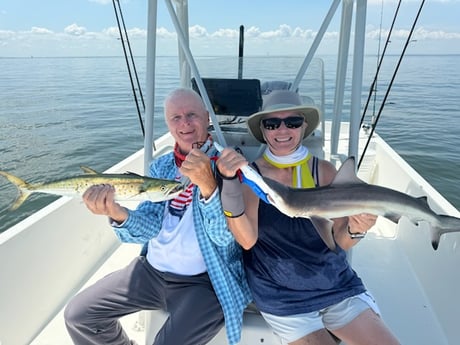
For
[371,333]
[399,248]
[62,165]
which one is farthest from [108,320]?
[62,165]

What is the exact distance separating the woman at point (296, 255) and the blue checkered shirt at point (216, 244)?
0.08 meters

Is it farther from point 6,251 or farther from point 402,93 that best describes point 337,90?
point 402,93

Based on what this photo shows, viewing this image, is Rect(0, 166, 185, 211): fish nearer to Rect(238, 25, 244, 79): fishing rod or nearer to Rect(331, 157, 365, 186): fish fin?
Rect(331, 157, 365, 186): fish fin

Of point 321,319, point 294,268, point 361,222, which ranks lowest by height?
point 321,319

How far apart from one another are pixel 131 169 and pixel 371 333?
11.5ft

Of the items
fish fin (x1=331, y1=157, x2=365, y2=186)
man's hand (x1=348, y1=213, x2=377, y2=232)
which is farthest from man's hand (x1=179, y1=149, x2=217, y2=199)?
man's hand (x1=348, y1=213, x2=377, y2=232)

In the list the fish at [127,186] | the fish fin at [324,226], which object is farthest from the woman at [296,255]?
the fish at [127,186]

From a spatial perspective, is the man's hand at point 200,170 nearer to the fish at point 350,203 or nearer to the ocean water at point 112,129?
the fish at point 350,203

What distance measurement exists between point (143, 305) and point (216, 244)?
0.61m

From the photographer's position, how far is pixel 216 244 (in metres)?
2.23

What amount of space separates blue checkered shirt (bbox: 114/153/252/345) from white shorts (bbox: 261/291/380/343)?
245 mm

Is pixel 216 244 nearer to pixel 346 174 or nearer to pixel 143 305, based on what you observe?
pixel 143 305

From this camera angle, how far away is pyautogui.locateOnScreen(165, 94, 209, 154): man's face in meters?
2.41

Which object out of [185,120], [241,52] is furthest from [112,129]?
[185,120]
